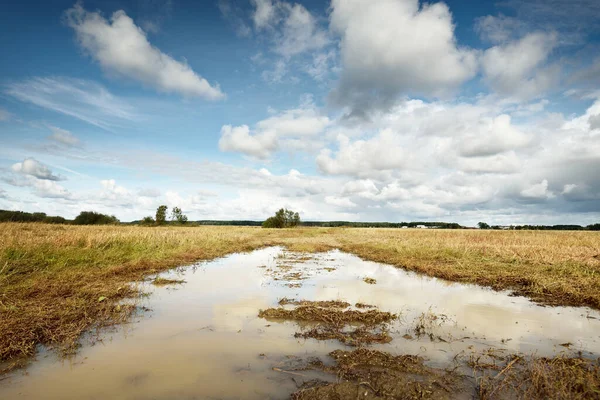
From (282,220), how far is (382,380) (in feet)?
300

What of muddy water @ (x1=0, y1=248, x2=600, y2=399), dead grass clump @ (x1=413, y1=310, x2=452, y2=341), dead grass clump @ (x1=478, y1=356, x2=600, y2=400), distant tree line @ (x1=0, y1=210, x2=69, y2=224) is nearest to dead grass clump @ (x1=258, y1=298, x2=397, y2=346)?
muddy water @ (x1=0, y1=248, x2=600, y2=399)

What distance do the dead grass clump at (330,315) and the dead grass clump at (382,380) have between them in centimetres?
179

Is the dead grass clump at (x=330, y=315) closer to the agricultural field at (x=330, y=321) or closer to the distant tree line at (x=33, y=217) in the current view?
the agricultural field at (x=330, y=321)

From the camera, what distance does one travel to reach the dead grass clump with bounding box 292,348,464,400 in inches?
147

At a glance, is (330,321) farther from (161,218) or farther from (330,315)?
(161,218)

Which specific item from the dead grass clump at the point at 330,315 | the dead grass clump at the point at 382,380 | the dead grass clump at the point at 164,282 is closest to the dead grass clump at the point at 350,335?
the dead grass clump at the point at 330,315

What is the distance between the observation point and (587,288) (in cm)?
916

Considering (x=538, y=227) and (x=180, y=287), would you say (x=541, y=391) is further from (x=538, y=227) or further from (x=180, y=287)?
(x=538, y=227)

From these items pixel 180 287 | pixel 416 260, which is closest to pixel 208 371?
pixel 180 287

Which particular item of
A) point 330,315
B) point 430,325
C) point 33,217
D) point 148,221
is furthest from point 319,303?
point 148,221

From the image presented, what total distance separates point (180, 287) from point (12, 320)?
4564 millimetres

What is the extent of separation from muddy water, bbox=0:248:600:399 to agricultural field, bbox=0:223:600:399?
0.04m

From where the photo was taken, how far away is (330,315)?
691 cm

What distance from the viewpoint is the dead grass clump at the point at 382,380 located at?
374 centimetres
